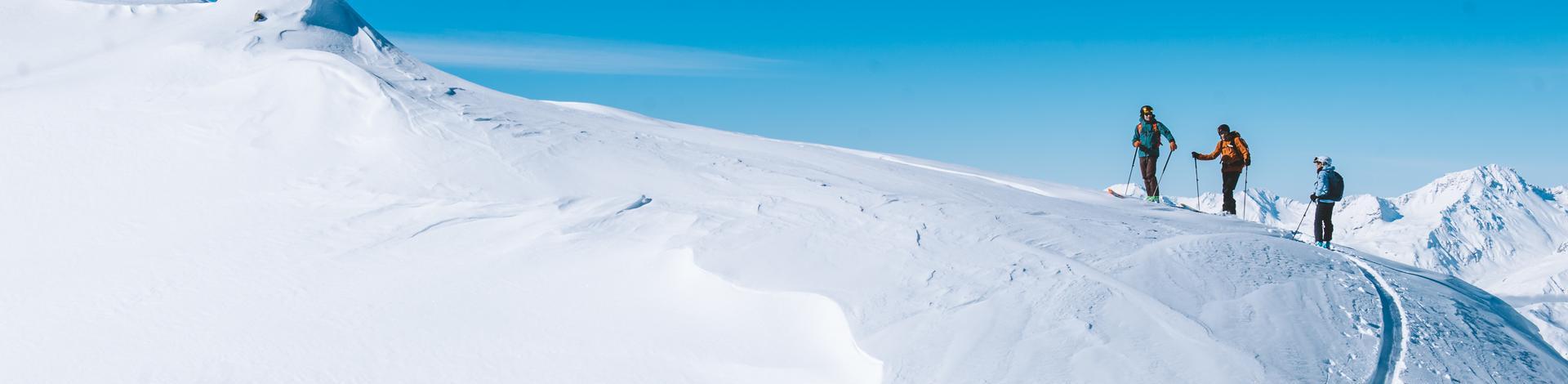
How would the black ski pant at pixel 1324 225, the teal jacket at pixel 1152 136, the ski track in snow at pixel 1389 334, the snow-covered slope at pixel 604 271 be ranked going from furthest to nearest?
the teal jacket at pixel 1152 136 < the black ski pant at pixel 1324 225 < the snow-covered slope at pixel 604 271 < the ski track in snow at pixel 1389 334

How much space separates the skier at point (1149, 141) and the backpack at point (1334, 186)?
2.37 meters

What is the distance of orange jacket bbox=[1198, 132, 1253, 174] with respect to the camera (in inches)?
562

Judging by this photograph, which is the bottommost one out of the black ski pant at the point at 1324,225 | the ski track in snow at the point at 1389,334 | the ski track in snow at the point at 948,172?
the ski track in snow at the point at 1389,334

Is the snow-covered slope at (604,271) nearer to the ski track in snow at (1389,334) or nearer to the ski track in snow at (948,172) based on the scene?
the ski track in snow at (1389,334)

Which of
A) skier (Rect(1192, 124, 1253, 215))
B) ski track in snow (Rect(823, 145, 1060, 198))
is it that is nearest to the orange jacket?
skier (Rect(1192, 124, 1253, 215))

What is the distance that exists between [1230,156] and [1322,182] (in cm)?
155

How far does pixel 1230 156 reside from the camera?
14.3 m

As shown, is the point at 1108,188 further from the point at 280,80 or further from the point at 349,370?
the point at 280,80

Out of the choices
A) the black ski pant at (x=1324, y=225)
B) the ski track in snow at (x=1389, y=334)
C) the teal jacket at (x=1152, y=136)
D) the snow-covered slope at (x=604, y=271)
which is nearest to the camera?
the ski track in snow at (x=1389, y=334)

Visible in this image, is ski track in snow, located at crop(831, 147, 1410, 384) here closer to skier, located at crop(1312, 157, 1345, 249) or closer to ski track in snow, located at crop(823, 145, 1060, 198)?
skier, located at crop(1312, 157, 1345, 249)

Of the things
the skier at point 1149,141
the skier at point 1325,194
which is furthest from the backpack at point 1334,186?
the skier at point 1149,141

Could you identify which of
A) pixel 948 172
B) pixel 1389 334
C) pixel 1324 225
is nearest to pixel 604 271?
pixel 1389 334

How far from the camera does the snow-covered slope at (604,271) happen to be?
764cm

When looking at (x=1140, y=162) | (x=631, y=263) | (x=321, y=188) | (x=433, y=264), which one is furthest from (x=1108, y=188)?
Answer: (x=321, y=188)
